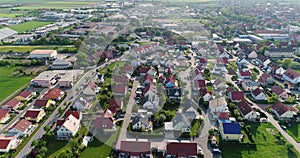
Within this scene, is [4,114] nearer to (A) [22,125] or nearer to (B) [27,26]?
(A) [22,125]

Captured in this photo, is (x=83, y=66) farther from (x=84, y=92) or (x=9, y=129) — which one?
(x=9, y=129)

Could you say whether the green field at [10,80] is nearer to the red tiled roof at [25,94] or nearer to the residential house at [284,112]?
the red tiled roof at [25,94]

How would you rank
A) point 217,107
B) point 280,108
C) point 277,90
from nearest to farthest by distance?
point 217,107, point 280,108, point 277,90

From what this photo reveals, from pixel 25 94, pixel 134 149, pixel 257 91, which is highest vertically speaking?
pixel 257 91

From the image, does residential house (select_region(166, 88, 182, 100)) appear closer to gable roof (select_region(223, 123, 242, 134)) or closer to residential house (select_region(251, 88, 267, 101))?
gable roof (select_region(223, 123, 242, 134))

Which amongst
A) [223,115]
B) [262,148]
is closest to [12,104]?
[223,115]

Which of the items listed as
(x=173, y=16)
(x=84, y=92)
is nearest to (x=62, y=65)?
(x=84, y=92)
